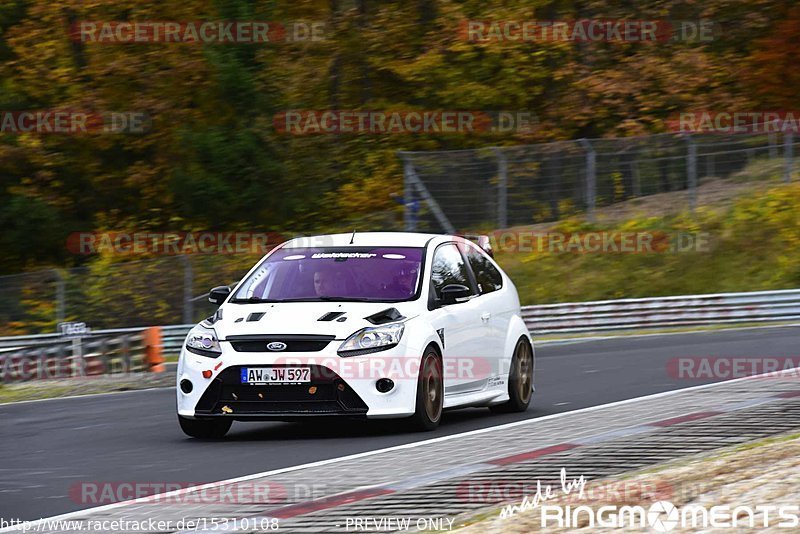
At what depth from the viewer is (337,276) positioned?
39.6ft

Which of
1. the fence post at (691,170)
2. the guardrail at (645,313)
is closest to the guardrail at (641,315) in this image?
the guardrail at (645,313)

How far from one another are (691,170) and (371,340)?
2134cm

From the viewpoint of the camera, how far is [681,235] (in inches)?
1271

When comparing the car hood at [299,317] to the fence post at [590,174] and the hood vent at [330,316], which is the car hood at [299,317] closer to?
the hood vent at [330,316]

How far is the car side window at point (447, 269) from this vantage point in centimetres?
1223

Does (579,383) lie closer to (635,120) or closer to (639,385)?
(639,385)

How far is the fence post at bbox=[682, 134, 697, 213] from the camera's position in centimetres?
3106

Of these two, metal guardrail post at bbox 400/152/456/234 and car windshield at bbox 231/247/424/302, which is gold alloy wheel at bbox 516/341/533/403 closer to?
car windshield at bbox 231/247/424/302

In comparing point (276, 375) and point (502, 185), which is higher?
point (276, 375)

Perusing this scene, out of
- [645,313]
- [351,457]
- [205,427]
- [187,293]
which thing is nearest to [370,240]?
[205,427]

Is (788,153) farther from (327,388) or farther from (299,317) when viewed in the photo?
(327,388)

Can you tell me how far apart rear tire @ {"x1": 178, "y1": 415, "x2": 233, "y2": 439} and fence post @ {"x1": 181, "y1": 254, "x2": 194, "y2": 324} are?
708 inches

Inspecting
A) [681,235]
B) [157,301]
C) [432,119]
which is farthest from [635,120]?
[157,301]

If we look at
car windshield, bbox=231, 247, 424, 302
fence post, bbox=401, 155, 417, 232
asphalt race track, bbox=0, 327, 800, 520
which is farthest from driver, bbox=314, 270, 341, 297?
fence post, bbox=401, 155, 417, 232
